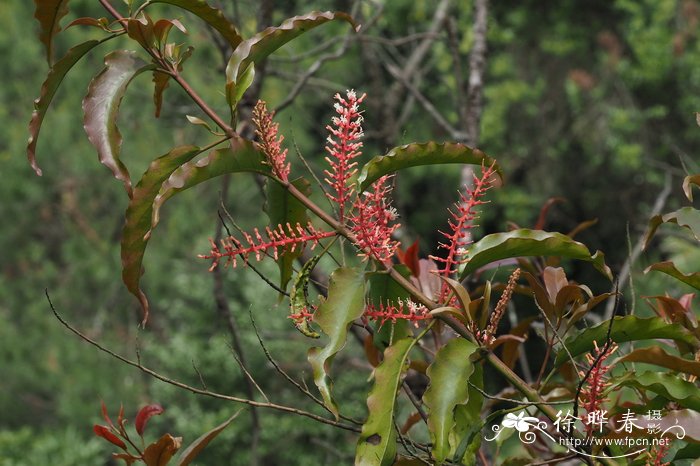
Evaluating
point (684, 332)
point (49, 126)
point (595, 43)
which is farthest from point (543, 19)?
point (684, 332)

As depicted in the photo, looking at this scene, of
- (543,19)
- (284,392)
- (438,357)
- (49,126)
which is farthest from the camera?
(543,19)

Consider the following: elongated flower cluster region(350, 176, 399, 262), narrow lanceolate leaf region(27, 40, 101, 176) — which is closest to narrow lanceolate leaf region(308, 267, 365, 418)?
elongated flower cluster region(350, 176, 399, 262)

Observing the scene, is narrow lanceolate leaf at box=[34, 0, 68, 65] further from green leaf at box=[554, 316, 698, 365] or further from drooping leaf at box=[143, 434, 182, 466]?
green leaf at box=[554, 316, 698, 365]

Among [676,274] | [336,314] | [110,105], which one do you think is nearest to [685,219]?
[676,274]

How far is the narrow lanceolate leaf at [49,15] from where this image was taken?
1.09 m

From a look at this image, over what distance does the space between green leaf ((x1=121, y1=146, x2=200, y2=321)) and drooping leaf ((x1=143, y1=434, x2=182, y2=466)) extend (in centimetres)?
19

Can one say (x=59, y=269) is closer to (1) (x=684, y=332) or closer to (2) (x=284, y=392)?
(2) (x=284, y=392)

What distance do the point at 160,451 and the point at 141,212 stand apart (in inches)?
12.7

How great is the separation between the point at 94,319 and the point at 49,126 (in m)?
1.59

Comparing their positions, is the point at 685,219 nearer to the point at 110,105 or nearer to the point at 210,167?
the point at 210,167

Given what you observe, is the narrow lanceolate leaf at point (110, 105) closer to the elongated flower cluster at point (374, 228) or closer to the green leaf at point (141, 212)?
the green leaf at point (141, 212)

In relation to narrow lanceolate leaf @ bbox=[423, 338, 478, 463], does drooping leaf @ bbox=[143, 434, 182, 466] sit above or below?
below

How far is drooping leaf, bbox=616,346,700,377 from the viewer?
1.07 metres

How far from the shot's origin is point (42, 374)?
21.6 ft
